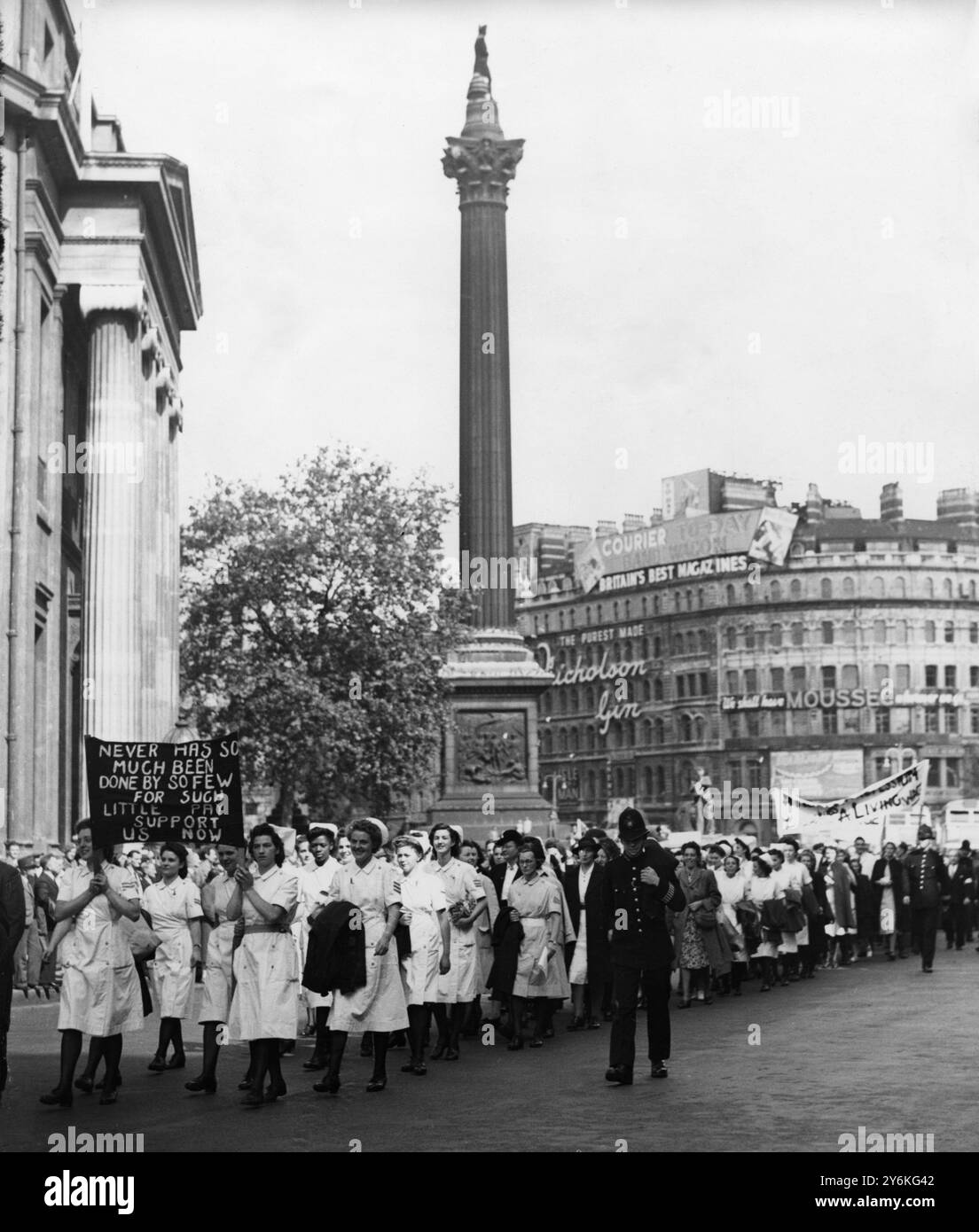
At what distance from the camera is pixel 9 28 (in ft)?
99.7

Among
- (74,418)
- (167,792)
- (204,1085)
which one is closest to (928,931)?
(204,1085)

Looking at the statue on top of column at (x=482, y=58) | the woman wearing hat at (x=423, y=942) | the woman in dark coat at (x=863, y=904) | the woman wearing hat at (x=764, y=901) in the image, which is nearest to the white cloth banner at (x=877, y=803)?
the woman in dark coat at (x=863, y=904)

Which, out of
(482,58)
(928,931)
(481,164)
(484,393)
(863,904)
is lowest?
(928,931)

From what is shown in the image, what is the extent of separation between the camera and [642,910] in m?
14.3

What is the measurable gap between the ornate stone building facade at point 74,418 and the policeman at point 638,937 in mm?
15012

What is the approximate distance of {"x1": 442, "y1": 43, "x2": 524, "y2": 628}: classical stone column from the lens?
4084 centimetres

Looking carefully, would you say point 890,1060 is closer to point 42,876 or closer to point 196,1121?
point 196,1121

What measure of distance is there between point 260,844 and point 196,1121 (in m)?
1.88

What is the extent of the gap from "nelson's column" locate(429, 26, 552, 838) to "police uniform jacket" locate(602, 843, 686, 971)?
22794mm

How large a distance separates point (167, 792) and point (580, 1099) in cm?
343

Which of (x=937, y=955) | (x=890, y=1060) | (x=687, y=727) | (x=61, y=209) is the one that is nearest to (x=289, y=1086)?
(x=890, y=1060)

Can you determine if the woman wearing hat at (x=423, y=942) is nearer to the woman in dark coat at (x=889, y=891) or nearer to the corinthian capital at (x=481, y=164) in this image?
the woman in dark coat at (x=889, y=891)

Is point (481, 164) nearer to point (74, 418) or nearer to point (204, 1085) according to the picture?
point (74, 418)

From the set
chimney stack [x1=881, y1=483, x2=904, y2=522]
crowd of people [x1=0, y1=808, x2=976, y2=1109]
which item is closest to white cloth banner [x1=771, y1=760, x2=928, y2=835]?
crowd of people [x1=0, y1=808, x2=976, y2=1109]
